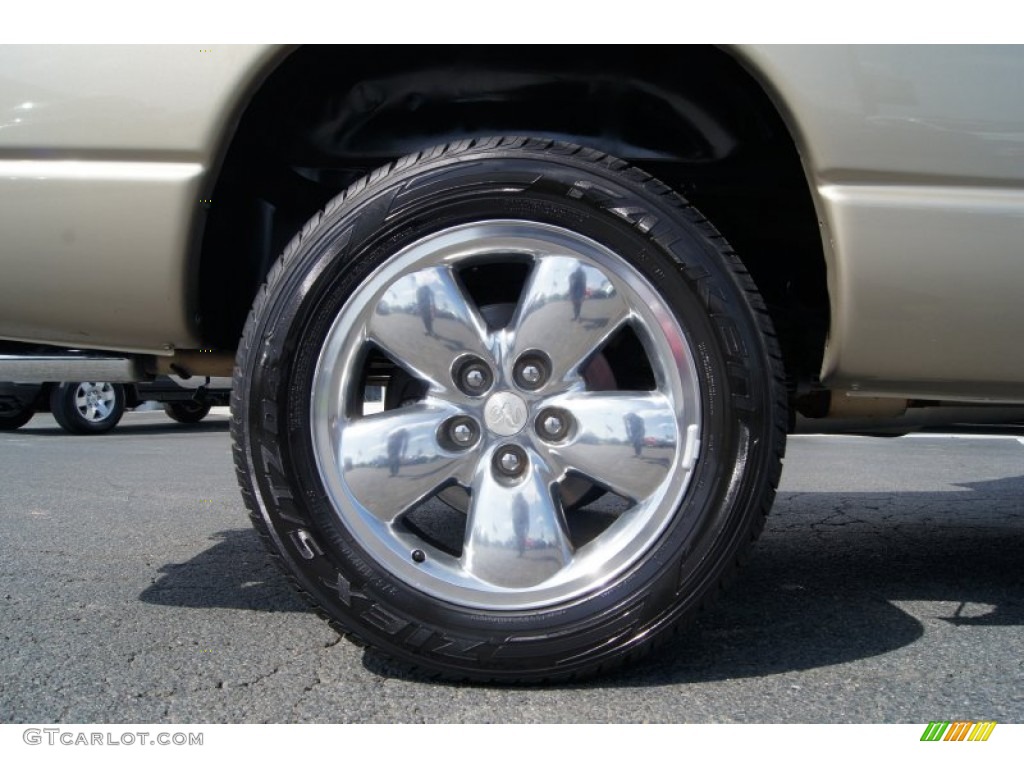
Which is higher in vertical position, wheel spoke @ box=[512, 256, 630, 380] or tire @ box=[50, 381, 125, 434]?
wheel spoke @ box=[512, 256, 630, 380]

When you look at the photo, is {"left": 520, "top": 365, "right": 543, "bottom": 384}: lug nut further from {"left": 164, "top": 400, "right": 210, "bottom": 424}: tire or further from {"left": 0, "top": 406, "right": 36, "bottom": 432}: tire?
{"left": 164, "top": 400, "right": 210, "bottom": 424}: tire

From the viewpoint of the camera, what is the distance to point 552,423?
5.42 ft

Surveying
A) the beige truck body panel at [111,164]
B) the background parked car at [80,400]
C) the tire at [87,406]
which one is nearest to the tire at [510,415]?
the beige truck body panel at [111,164]

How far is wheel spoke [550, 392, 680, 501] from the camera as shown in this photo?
1.62 metres

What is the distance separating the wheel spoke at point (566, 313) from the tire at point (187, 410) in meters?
9.13

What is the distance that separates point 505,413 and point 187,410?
31.2 ft

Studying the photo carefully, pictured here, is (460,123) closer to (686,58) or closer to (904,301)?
(686,58)

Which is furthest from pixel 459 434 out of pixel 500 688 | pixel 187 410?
pixel 187 410

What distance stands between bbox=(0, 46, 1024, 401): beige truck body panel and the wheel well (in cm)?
12

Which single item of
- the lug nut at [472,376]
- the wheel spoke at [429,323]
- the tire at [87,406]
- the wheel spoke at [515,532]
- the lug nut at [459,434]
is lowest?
the tire at [87,406]

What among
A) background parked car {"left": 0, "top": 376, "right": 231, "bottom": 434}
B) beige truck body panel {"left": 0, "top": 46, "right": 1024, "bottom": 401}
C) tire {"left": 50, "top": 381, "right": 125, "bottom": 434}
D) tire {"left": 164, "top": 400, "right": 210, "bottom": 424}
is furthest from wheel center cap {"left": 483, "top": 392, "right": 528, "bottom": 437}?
tire {"left": 164, "top": 400, "right": 210, "bottom": 424}

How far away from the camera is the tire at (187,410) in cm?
1025
